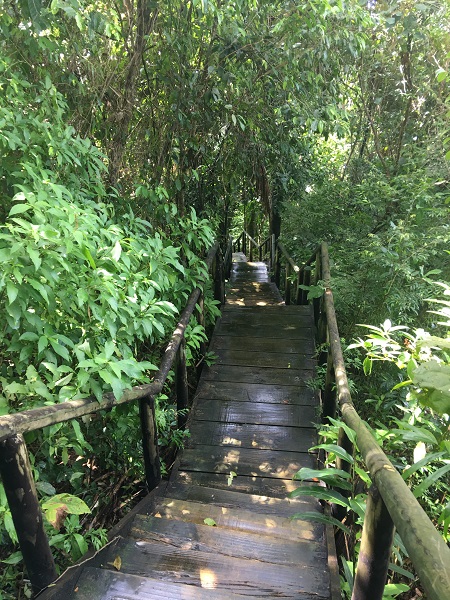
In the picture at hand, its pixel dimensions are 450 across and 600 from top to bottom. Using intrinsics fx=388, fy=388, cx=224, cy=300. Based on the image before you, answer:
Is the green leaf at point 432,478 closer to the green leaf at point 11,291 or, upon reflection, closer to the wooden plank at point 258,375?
the green leaf at point 11,291

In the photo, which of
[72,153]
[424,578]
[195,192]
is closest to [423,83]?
[195,192]

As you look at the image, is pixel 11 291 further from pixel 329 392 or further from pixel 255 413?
pixel 255 413

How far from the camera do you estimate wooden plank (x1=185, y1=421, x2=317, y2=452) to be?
3.00 meters

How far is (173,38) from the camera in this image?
9.98 ft

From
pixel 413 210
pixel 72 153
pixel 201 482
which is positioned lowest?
pixel 201 482

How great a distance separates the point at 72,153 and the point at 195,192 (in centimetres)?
248

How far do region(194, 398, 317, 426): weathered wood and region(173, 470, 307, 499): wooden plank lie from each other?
Result: 548 millimetres

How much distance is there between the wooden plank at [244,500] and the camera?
7.86 ft

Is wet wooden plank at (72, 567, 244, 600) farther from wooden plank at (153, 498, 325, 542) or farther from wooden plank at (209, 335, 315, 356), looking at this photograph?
wooden plank at (209, 335, 315, 356)

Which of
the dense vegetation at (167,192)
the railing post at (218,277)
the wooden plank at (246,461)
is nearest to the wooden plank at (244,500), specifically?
the wooden plank at (246,461)

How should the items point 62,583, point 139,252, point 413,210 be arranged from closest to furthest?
point 62,583
point 139,252
point 413,210

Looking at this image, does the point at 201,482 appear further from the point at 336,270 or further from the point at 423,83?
the point at 423,83

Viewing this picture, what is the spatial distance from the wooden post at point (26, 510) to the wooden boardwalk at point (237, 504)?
9 centimetres

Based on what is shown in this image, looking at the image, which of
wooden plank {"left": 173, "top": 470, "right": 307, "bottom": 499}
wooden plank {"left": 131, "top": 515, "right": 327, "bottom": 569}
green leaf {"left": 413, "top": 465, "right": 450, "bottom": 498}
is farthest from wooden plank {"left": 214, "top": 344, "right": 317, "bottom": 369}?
green leaf {"left": 413, "top": 465, "right": 450, "bottom": 498}
